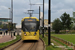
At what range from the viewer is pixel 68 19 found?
101 metres

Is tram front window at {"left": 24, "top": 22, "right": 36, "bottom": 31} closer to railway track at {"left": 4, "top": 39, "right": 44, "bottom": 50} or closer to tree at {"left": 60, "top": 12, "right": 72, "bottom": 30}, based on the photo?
railway track at {"left": 4, "top": 39, "right": 44, "bottom": 50}

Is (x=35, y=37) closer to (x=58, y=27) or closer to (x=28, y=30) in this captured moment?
(x=28, y=30)

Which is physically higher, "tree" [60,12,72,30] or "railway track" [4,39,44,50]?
"tree" [60,12,72,30]

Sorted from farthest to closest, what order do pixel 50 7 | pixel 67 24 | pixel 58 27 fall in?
pixel 67 24
pixel 58 27
pixel 50 7

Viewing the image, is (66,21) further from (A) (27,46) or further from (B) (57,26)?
(A) (27,46)

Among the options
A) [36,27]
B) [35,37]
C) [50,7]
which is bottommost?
[35,37]

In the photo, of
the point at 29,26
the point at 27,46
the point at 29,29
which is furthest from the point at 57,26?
the point at 27,46

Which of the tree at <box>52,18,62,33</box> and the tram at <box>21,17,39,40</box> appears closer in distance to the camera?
the tram at <box>21,17,39,40</box>

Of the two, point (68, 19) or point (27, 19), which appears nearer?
point (27, 19)

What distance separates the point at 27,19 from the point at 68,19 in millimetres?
83873

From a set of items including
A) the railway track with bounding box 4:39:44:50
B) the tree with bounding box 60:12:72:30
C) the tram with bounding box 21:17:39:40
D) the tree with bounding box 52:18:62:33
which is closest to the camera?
the railway track with bounding box 4:39:44:50

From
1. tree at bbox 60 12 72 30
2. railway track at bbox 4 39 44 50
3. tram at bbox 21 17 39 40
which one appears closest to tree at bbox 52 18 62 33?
tree at bbox 60 12 72 30

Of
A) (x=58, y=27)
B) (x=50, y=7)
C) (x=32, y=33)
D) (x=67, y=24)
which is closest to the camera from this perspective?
(x=50, y=7)

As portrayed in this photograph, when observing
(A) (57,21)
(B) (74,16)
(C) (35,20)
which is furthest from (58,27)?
(C) (35,20)
